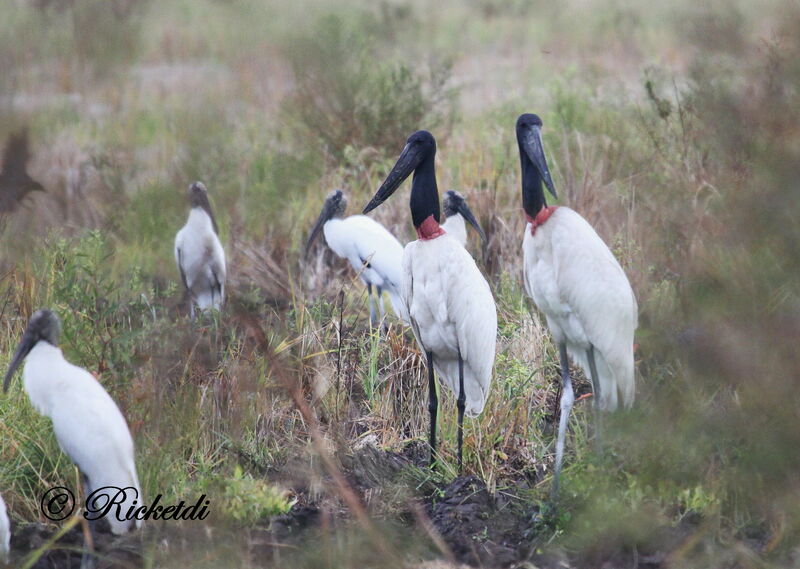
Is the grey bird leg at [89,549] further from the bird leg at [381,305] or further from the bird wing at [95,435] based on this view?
the bird leg at [381,305]

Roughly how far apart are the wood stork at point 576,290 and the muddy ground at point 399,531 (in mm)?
268

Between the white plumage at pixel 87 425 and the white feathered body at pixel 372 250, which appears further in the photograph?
the white feathered body at pixel 372 250

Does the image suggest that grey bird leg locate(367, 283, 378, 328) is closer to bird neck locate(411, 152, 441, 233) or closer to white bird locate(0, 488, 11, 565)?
bird neck locate(411, 152, 441, 233)

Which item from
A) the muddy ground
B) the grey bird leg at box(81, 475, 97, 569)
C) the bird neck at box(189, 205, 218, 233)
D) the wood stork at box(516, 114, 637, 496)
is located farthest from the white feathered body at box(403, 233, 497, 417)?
the bird neck at box(189, 205, 218, 233)

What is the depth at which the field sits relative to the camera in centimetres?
302

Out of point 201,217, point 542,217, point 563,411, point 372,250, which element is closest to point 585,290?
point 542,217

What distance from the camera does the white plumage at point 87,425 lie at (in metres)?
3.53

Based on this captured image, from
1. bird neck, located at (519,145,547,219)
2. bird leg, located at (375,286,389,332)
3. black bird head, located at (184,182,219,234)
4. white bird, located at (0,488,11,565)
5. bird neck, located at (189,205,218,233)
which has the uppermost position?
bird neck, located at (519,145,547,219)

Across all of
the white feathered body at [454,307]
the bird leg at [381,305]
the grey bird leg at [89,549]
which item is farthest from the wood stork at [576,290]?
the grey bird leg at [89,549]

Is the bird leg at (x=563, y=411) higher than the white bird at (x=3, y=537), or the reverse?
the white bird at (x=3, y=537)

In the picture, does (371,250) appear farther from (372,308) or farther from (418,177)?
(418,177)

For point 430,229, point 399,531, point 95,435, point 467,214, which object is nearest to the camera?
point 95,435

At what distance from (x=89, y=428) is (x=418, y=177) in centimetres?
200

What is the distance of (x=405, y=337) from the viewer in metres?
5.64
